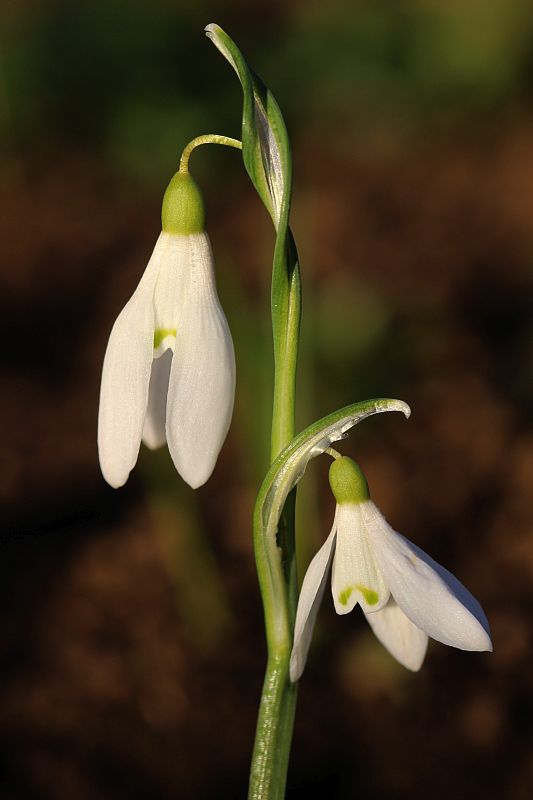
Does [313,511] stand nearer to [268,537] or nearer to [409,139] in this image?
[268,537]

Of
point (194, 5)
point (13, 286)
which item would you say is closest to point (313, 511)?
point (13, 286)

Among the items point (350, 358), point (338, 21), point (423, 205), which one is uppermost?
point (338, 21)

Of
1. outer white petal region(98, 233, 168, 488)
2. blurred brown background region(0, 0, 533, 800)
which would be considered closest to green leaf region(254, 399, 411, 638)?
outer white petal region(98, 233, 168, 488)

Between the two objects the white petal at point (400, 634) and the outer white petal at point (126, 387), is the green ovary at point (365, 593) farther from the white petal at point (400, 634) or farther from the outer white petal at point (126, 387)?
the outer white petal at point (126, 387)

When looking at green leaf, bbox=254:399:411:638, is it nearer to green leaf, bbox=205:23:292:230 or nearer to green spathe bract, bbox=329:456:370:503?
green spathe bract, bbox=329:456:370:503

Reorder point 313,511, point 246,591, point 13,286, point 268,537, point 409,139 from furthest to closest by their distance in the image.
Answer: point 409,139 → point 13,286 → point 246,591 → point 313,511 → point 268,537

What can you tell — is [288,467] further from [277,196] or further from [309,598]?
[277,196]

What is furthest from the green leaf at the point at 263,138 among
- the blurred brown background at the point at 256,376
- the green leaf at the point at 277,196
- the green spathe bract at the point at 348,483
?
the blurred brown background at the point at 256,376
